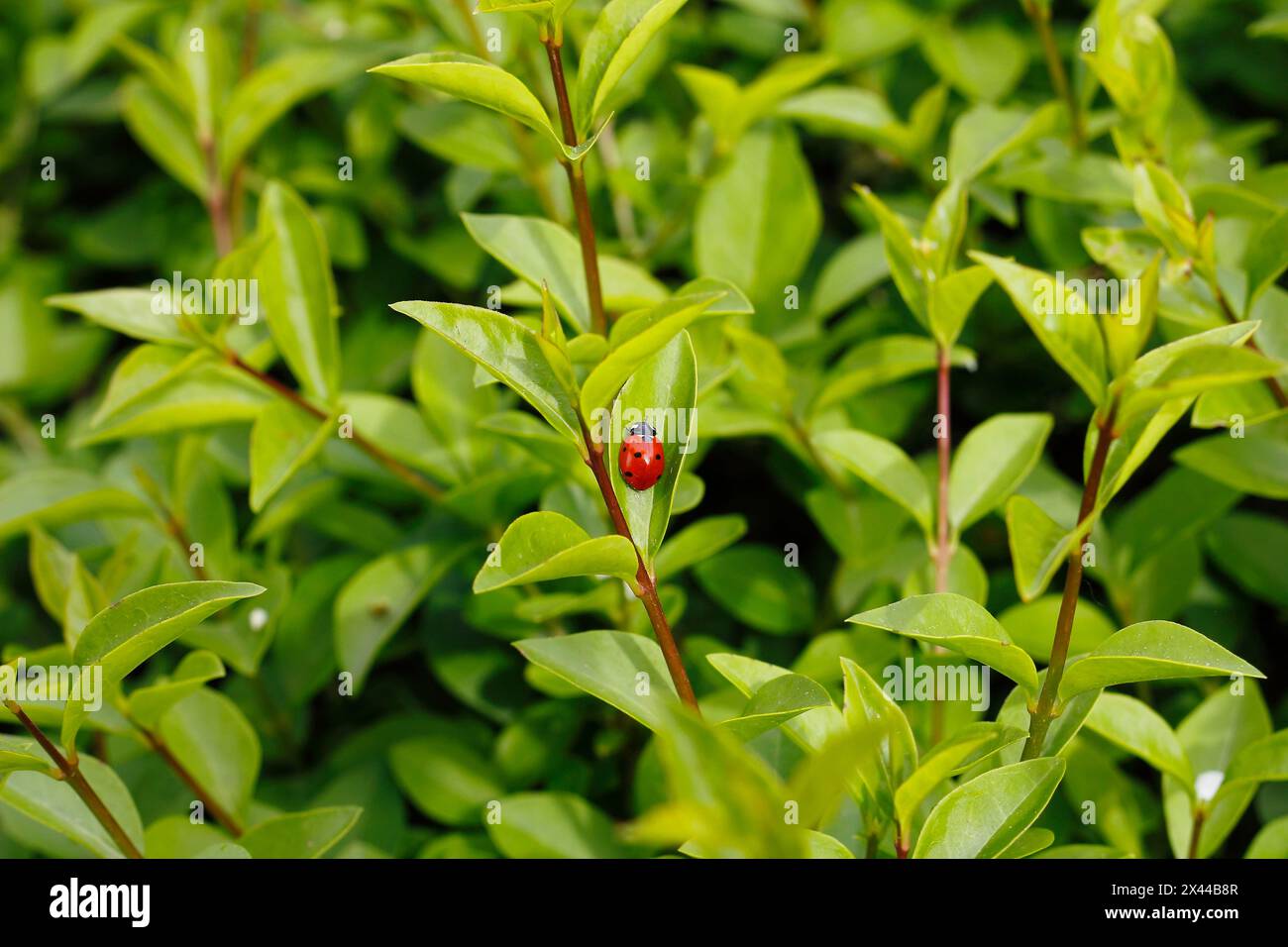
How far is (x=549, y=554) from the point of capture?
84 cm

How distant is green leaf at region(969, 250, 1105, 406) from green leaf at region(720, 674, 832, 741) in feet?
1.00

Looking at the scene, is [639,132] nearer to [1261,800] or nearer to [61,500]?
[61,500]

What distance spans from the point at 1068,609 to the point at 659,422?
1.21 feet

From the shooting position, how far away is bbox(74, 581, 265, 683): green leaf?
2.87ft

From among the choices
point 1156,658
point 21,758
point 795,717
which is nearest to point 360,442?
point 21,758

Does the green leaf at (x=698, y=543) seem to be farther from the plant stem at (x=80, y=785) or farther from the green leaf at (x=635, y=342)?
the plant stem at (x=80, y=785)

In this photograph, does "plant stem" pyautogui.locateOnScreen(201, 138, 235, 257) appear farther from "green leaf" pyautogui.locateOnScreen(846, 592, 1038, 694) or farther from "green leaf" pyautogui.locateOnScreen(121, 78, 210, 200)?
"green leaf" pyautogui.locateOnScreen(846, 592, 1038, 694)

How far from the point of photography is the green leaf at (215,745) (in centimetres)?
122

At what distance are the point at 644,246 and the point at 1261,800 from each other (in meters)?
0.99

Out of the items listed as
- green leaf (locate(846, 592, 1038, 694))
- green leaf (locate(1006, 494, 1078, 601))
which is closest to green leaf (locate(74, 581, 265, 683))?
green leaf (locate(846, 592, 1038, 694))

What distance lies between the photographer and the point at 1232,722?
1.13 metres
